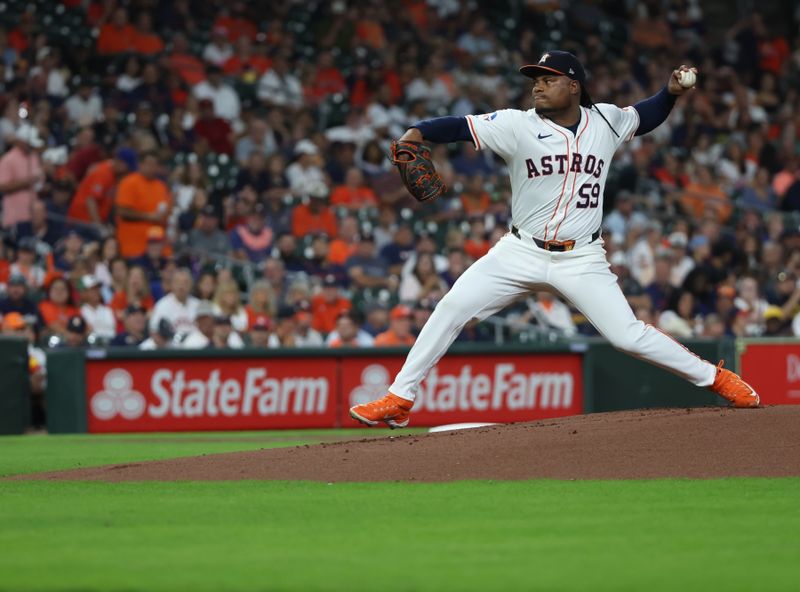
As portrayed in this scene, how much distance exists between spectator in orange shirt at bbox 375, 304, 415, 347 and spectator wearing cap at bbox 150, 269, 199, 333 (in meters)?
1.85

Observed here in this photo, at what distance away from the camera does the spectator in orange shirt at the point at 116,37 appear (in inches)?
740

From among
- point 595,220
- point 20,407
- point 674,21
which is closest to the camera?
point 595,220

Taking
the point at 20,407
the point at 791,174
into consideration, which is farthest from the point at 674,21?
the point at 20,407

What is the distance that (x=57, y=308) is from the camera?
14805 mm

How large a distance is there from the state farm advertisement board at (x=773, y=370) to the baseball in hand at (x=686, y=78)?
24.7ft

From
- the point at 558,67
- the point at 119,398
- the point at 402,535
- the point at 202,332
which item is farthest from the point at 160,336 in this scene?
the point at 402,535

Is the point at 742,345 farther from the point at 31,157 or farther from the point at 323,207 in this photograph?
the point at 31,157

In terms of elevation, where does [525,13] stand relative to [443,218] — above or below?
above

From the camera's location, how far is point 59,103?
18.0 m

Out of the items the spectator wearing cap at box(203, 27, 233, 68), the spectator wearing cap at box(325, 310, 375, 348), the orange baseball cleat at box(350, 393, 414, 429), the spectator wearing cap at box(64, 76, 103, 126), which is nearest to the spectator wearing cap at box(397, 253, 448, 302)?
the spectator wearing cap at box(325, 310, 375, 348)

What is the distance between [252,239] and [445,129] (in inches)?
360

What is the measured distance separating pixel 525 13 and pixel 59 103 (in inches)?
360

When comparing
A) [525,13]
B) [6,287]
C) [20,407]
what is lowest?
[20,407]

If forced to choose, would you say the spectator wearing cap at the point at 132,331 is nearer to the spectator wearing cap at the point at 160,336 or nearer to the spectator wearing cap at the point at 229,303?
the spectator wearing cap at the point at 160,336
